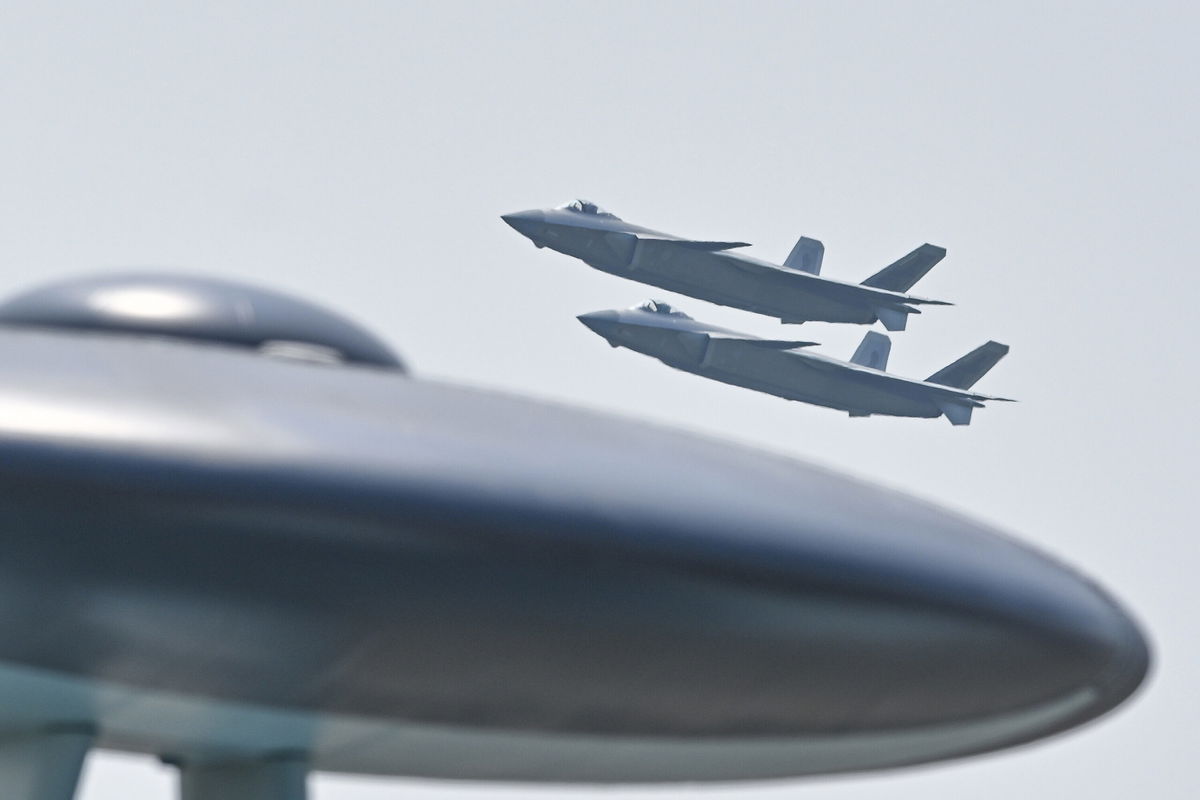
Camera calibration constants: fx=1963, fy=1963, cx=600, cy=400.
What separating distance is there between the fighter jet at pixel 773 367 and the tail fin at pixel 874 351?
17.6 m

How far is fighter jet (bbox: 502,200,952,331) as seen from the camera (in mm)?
116688

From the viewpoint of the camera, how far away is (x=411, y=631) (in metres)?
12.3

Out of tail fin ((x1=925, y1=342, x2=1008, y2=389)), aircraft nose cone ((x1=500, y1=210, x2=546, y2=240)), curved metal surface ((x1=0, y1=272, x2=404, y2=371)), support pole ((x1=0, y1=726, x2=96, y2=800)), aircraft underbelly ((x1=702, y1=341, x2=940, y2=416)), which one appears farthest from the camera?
tail fin ((x1=925, y1=342, x2=1008, y2=389))

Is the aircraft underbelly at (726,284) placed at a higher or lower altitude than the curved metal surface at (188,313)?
higher

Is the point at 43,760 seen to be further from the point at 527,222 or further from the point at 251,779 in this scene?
the point at 527,222

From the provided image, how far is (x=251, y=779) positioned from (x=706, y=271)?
337 ft

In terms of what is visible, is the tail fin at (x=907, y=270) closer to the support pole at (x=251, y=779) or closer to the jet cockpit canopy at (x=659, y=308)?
the jet cockpit canopy at (x=659, y=308)

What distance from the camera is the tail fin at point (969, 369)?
14238 centimetres

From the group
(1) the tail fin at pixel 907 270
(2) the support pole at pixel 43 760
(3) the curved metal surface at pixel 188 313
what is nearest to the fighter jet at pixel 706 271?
(1) the tail fin at pixel 907 270

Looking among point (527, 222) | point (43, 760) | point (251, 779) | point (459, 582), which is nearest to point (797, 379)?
point (527, 222)

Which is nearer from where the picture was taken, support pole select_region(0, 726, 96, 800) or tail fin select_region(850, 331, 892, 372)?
support pole select_region(0, 726, 96, 800)

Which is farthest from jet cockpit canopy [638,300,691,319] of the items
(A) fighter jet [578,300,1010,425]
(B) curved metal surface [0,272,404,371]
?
(B) curved metal surface [0,272,404,371]

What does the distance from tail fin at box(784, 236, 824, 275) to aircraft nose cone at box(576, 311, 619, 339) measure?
60.8ft

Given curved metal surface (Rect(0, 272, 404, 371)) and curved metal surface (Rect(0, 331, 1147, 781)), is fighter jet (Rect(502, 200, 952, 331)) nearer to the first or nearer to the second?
curved metal surface (Rect(0, 272, 404, 371))
